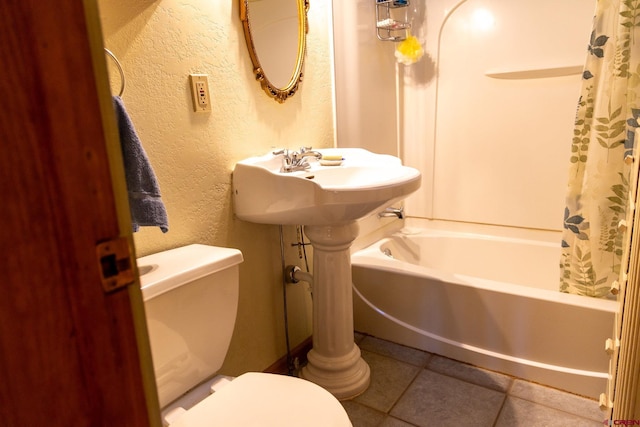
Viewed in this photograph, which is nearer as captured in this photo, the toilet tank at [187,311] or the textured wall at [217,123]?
the toilet tank at [187,311]

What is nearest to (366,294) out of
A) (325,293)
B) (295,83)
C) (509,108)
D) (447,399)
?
(325,293)

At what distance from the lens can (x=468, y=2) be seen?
224cm

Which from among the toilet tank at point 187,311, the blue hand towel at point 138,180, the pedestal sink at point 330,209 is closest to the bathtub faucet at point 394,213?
the pedestal sink at point 330,209

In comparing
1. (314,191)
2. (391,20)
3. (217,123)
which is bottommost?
(314,191)

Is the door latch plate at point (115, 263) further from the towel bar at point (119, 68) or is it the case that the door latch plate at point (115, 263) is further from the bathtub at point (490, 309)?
the bathtub at point (490, 309)

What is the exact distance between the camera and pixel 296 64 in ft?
5.63

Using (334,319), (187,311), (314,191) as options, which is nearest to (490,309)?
(334,319)

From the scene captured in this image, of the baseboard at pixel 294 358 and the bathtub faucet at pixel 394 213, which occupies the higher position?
the bathtub faucet at pixel 394 213

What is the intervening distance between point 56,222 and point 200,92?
42.6 inches

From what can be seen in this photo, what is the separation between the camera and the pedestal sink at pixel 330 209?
1300 millimetres

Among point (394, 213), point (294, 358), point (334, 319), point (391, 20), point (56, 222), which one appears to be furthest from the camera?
point (394, 213)

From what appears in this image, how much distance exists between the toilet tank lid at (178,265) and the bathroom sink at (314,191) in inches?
9.8

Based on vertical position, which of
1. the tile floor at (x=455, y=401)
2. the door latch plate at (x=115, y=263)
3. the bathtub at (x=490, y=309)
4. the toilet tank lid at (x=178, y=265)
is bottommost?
the tile floor at (x=455, y=401)

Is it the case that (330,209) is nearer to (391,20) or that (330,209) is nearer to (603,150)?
(603,150)
